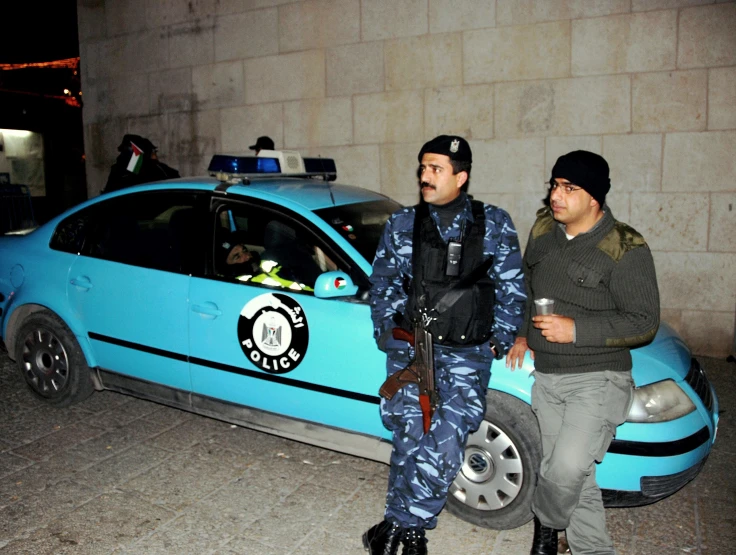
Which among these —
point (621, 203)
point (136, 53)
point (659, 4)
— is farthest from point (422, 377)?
point (136, 53)

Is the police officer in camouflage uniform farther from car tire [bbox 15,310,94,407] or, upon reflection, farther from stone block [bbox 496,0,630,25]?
stone block [bbox 496,0,630,25]

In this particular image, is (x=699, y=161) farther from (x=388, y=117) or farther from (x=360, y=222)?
(x=360, y=222)

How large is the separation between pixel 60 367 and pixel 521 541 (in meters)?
3.31

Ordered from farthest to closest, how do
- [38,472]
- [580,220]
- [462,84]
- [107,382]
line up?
[462,84]
[107,382]
[38,472]
[580,220]

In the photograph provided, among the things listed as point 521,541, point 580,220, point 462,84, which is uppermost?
point 462,84

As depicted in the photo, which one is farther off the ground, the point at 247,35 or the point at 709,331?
the point at 247,35

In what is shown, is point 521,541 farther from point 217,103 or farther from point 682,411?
point 217,103

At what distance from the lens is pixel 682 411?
3104 millimetres

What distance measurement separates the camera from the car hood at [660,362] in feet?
10.3

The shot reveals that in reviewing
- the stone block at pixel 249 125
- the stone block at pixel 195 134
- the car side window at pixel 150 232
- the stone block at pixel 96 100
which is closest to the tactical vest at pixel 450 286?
the car side window at pixel 150 232

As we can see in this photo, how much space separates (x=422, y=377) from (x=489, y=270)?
0.58 m

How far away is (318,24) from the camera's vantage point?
25.0 ft

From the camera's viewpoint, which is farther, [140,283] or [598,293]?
[140,283]

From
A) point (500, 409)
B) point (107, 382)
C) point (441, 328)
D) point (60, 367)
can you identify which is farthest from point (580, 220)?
point (60, 367)
